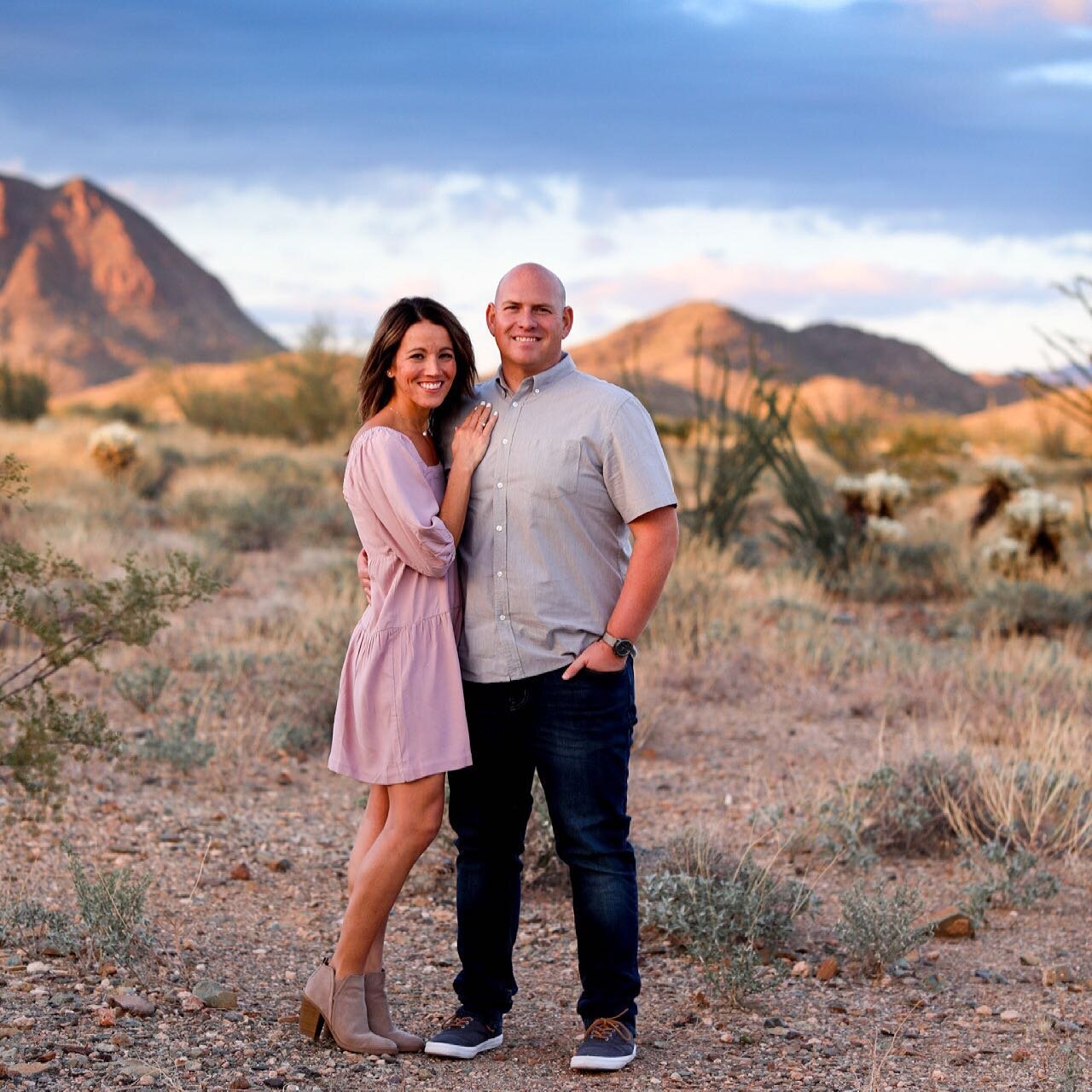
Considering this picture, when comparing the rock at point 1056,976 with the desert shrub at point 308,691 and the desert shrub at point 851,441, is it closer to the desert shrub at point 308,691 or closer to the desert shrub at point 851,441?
the desert shrub at point 308,691

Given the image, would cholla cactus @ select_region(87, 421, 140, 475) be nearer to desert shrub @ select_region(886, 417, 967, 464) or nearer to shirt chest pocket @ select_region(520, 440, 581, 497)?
shirt chest pocket @ select_region(520, 440, 581, 497)

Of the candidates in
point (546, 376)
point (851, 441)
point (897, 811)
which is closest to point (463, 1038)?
point (546, 376)

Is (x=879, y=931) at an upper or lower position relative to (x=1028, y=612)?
lower

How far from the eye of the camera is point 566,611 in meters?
3.92

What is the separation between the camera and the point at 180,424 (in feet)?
110

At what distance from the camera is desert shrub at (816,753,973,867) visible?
20.4 feet

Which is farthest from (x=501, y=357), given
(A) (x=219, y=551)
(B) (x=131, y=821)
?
(A) (x=219, y=551)

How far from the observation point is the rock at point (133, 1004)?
4.07 m

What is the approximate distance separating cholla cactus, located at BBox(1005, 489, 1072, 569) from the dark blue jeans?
1079 centimetres

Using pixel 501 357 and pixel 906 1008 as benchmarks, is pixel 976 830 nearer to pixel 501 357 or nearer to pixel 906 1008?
pixel 906 1008

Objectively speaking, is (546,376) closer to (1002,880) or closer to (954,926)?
(954,926)

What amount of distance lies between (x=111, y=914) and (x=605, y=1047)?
1.74 metres

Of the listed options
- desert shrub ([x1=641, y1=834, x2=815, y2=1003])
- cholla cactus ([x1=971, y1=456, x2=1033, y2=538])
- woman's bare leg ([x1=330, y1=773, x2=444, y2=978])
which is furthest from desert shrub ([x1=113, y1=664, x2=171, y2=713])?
cholla cactus ([x1=971, y1=456, x2=1033, y2=538])

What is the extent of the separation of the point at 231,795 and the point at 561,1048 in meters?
3.16
